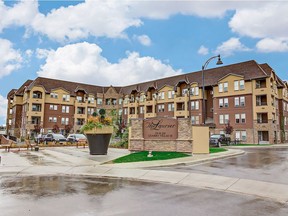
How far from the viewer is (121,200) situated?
23.8ft

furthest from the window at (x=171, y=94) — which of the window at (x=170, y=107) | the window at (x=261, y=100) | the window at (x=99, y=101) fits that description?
the window at (x=99, y=101)

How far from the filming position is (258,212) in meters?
6.32

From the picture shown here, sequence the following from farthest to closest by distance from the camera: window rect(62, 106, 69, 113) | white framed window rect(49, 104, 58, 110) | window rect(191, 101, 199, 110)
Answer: window rect(62, 106, 69, 113) → white framed window rect(49, 104, 58, 110) → window rect(191, 101, 199, 110)

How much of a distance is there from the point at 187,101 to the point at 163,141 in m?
37.0

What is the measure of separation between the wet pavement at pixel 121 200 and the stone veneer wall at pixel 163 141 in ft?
30.8

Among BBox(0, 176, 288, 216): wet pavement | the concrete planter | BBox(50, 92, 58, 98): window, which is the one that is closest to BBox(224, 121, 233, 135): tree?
the concrete planter

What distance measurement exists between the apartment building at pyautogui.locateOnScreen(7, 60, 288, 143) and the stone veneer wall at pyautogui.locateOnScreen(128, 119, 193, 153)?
1486 centimetres

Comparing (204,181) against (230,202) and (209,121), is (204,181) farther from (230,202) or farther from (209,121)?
(209,121)

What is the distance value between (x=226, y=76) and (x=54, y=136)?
3256 centimetres

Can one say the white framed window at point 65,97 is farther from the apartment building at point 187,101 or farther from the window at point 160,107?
the window at point 160,107

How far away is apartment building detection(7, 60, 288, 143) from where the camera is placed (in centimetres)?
4494

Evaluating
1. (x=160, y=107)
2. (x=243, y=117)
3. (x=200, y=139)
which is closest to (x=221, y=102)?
(x=243, y=117)

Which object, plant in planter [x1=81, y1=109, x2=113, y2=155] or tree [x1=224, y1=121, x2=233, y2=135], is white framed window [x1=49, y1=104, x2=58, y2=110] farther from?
plant in planter [x1=81, y1=109, x2=113, y2=155]

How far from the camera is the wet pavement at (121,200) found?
20.4 feet
